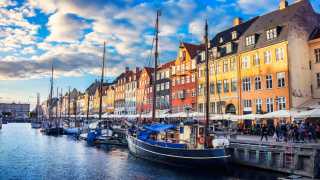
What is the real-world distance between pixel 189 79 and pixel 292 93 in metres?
24.5

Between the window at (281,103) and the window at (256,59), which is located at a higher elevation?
the window at (256,59)

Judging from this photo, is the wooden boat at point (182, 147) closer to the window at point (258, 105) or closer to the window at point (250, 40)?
the window at point (258, 105)

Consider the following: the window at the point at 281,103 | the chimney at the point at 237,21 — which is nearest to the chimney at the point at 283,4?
the chimney at the point at 237,21

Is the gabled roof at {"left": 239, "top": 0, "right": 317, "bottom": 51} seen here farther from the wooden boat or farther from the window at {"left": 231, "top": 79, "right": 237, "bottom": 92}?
the wooden boat

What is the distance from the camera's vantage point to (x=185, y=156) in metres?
29.2

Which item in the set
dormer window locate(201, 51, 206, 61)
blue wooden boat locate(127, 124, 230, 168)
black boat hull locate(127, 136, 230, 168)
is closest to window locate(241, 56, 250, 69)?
dormer window locate(201, 51, 206, 61)

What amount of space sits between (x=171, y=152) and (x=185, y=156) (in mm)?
1891

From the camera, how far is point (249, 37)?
51000 mm

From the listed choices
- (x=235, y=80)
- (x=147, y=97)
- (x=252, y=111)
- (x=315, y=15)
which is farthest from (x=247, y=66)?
(x=147, y=97)

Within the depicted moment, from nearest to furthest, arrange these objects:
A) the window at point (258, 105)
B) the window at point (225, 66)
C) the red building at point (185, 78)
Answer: the window at point (258, 105) → the window at point (225, 66) → the red building at point (185, 78)

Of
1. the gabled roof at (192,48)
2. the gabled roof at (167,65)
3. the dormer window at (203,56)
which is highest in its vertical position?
the gabled roof at (192,48)

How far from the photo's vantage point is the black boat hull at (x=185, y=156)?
26922 millimetres

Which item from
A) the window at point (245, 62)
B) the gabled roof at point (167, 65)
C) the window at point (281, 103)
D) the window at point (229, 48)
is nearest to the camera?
the window at point (281, 103)

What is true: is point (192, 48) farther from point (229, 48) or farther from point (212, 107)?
point (212, 107)
